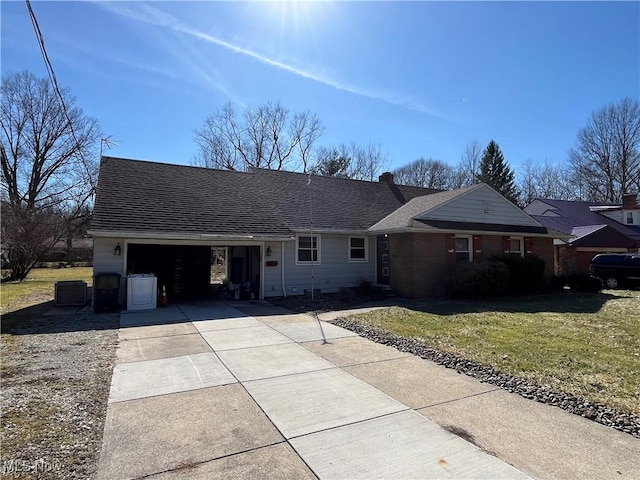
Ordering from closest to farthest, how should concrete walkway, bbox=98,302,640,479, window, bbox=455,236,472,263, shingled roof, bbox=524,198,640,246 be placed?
concrete walkway, bbox=98,302,640,479
window, bbox=455,236,472,263
shingled roof, bbox=524,198,640,246

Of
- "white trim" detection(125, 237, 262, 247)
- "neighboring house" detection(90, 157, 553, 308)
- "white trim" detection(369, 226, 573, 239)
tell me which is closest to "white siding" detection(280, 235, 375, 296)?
"neighboring house" detection(90, 157, 553, 308)

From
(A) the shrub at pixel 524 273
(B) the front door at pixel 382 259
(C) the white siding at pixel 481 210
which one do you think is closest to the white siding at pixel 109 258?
(B) the front door at pixel 382 259

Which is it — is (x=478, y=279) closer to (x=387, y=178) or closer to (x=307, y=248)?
(x=307, y=248)

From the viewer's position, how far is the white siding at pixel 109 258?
456 inches

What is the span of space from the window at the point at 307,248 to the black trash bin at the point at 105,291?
6.47 metres

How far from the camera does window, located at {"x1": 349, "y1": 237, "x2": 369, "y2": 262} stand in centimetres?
1614

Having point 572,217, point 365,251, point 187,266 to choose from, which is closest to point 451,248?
point 365,251

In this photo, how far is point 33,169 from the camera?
32.3m

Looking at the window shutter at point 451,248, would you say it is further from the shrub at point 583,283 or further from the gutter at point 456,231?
the shrub at point 583,283

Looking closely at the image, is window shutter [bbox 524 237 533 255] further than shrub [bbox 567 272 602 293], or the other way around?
window shutter [bbox 524 237 533 255]

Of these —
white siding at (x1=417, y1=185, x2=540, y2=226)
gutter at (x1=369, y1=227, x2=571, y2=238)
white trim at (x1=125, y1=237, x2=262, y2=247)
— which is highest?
white siding at (x1=417, y1=185, x2=540, y2=226)

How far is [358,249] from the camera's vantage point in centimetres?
1633

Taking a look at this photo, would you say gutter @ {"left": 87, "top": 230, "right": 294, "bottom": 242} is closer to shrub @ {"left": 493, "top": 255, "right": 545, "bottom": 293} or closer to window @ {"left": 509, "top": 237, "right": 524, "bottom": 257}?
shrub @ {"left": 493, "top": 255, "right": 545, "bottom": 293}

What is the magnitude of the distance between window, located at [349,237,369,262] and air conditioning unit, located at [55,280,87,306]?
32.2ft
